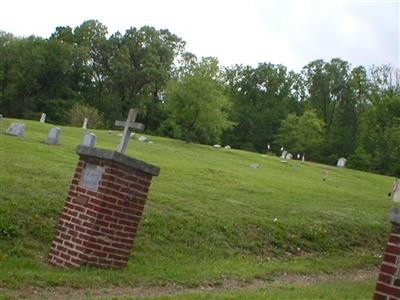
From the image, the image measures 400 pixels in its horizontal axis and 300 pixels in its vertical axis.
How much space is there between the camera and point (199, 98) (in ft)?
136

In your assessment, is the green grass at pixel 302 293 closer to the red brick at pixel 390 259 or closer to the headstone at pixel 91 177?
the headstone at pixel 91 177

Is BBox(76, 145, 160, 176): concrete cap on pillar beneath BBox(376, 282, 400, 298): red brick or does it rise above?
above

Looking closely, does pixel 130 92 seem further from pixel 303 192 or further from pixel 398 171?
pixel 303 192

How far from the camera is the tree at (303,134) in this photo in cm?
6700

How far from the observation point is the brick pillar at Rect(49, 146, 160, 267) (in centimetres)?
830

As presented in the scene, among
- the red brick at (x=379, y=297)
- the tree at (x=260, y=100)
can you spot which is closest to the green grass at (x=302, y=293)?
the red brick at (x=379, y=297)

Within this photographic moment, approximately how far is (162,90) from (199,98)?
3484 cm

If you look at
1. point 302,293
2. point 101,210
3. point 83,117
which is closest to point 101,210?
point 101,210

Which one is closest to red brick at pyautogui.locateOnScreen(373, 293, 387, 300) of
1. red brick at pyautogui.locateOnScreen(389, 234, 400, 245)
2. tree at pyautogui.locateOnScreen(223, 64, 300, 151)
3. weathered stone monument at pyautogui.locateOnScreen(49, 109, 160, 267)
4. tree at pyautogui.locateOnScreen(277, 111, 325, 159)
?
red brick at pyautogui.locateOnScreen(389, 234, 400, 245)

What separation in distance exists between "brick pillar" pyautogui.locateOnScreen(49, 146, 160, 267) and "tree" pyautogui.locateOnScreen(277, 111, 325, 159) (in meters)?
59.1

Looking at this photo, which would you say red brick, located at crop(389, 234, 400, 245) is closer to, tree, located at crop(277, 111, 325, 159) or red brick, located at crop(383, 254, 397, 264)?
red brick, located at crop(383, 254, 397, 264)

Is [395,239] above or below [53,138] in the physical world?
above

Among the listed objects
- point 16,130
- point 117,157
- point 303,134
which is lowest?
point 16,130

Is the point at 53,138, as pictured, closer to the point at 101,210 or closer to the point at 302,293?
the point at 101,210
